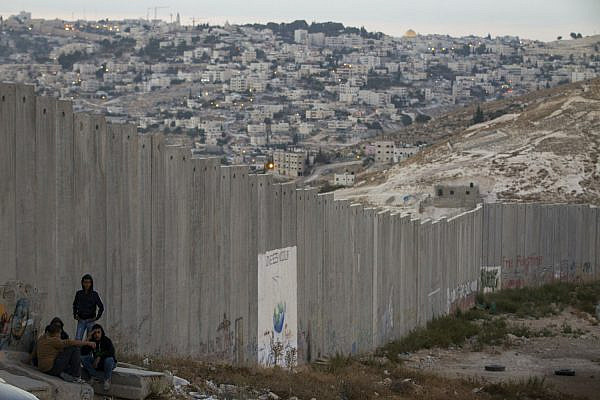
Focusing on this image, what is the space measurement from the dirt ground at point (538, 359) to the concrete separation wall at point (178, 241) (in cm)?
137

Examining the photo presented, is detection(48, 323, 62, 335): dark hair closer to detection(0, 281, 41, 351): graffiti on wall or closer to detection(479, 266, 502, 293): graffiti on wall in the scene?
detection(0, 281, 41, 351): graffiti on wall

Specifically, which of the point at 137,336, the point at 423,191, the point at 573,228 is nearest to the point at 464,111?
the point at 423,191

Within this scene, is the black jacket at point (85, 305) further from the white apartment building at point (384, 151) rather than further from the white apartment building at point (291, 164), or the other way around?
the white apartment building at point (291, 164)

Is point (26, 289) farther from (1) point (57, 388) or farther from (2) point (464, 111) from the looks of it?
(2) point (464, 111)

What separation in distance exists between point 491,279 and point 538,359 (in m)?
13.3

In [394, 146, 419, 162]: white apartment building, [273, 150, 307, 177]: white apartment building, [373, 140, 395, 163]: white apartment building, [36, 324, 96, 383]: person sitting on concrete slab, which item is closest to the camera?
[36, 324, 96, 383]: person sitting on concrete slab

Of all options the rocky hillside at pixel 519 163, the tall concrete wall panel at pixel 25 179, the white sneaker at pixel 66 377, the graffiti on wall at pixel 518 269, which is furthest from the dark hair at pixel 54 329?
the rocky hillside at pixel 519 163

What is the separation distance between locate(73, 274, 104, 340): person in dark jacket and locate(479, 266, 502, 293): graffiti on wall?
1018 inches

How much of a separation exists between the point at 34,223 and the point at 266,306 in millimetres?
6926

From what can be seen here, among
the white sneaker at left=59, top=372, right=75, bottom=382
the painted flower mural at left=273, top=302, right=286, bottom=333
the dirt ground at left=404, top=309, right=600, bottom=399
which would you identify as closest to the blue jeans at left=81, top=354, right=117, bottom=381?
the white sneaker at left=59, top=372, right=75, bottom=382

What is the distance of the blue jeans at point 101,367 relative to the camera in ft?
37.5

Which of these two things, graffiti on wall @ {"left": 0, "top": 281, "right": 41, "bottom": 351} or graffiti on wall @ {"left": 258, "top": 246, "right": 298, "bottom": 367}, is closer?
graffiti on wall @ {"left": 0, "top": 281, "right": 41, "bottom": 351}

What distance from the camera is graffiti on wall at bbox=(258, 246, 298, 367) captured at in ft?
61.3

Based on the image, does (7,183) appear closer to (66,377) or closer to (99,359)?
(99,359)
